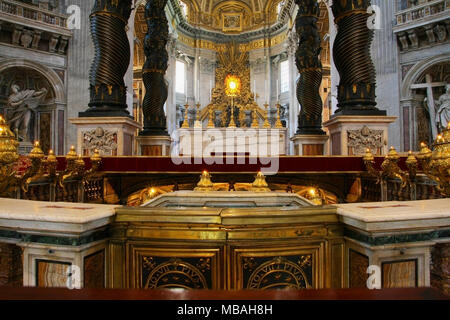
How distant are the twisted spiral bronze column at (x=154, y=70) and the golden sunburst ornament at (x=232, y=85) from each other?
56.3 feet

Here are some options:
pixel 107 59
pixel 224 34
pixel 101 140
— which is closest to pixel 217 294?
pixel 101 140

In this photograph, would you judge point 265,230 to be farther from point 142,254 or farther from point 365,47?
point 365,47

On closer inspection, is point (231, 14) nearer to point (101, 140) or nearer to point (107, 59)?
point (107, 59)

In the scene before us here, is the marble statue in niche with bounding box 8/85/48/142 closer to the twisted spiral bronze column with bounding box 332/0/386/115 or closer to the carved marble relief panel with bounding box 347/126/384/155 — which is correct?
the twisted spiral bronze column with bounding box 332/0/386/115

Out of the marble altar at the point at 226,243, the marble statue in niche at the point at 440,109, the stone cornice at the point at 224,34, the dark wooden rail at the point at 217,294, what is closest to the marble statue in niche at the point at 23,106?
the marble altar at the point at 226,243

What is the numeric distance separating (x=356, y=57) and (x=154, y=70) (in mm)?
5692

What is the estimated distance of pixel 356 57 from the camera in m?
5.82

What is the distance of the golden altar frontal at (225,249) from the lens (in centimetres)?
153

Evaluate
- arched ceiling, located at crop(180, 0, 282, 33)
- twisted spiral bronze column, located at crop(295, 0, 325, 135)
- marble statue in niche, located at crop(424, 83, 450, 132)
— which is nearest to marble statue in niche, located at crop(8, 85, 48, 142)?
twisted spiral bronze column, located at crop(295, 0, 325, 135)

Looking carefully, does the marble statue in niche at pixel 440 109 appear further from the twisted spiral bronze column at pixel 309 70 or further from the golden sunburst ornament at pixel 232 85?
the golden sunburst ornament at pixel 232 85

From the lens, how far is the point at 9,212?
151cm

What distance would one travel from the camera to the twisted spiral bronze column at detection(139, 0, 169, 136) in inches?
364

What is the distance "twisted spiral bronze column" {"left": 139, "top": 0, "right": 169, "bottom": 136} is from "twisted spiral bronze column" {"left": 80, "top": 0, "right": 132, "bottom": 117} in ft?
10.6

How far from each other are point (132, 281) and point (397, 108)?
41.4ft
